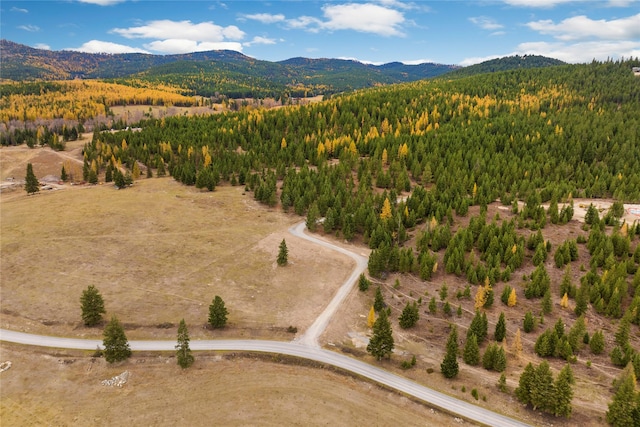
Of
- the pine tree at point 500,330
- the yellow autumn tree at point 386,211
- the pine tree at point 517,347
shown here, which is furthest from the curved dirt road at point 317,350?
the yellow autumn tree at point 386,211

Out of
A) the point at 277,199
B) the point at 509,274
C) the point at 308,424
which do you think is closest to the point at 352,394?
the point at 308,424

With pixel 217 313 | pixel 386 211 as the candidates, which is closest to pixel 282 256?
pixel 217 313

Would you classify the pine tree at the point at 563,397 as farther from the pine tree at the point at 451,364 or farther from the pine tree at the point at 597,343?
the pine tree at the point at 597,343

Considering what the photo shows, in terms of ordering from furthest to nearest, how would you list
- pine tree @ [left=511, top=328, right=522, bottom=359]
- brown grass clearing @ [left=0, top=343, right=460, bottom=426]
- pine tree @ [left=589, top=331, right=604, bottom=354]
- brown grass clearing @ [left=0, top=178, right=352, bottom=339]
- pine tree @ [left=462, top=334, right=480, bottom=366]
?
brown grass clearing @ [left=0, top=178, right=352, bottom=339], pine tree @ [left=589, top=331, right=604, bottom=354], pine tree @ [left=511, top=328, right=522, bottom=359], pine tree @ [left=462, top=334, right=480, bottom=366], brown grass clearing @ [left=0, top=343, right=460, bottom=426]

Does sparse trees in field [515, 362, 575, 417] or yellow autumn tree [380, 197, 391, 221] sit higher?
yellow autumn tree [380, 197, 391, 221]

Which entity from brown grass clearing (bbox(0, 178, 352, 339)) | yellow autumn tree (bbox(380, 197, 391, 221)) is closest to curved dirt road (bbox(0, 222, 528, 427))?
brown grass clearing (bbox(0, 178, 352, 339))

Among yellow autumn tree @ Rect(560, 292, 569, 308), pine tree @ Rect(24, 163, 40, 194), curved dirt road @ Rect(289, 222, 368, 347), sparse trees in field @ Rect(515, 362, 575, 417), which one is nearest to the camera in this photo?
sparse trees in field @ Rect(515, 362, 575, 417)

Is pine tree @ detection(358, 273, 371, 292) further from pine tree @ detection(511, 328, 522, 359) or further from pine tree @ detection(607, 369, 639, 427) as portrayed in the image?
pine tree @ detection(607, 369, 639, 427)

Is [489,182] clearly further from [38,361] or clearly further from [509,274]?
[38,361]
